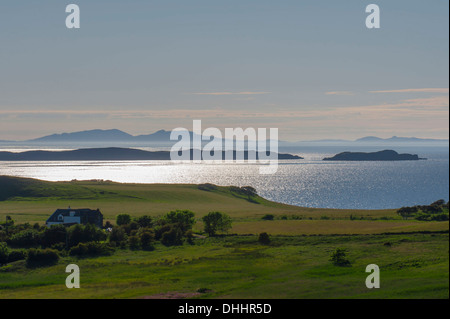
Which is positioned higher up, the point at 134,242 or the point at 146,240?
the point at 146,240

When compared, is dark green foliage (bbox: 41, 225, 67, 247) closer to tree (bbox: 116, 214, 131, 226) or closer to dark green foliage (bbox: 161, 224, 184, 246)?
dark green foliage (bbox: 161, 224, 184, 246)

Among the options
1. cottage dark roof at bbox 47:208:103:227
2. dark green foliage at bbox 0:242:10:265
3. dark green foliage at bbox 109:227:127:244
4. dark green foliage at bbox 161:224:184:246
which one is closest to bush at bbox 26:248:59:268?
dark green foliage at bbox 0:242:10:265

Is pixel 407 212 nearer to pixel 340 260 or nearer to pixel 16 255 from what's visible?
pixel 340 260

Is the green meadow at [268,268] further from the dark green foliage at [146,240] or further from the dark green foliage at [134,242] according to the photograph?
the dark green foliage at [134,242]

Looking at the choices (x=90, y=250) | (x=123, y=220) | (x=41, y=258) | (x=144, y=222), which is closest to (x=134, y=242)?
(x=90, y=250)

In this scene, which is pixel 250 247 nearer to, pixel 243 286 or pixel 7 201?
pixel 243 286

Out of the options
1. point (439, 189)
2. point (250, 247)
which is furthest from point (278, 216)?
point (439, 189)

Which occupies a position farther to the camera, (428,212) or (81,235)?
(428,212)

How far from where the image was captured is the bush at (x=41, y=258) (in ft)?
168

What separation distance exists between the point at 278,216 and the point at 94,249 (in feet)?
165

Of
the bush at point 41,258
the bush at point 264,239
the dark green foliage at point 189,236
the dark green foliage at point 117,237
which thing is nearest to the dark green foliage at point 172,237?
the dark green foliage at point 189,236

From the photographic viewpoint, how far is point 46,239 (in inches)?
2402

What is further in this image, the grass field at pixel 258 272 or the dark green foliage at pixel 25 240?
the dark green foliage at pixel 25 240

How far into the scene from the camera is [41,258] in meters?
52.1
